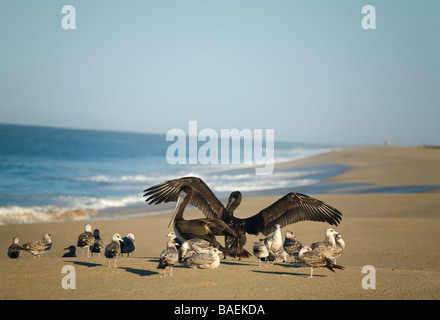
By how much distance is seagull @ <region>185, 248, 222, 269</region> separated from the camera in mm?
8281

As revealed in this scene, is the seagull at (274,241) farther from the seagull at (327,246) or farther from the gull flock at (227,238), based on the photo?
the seagull at (327,246)

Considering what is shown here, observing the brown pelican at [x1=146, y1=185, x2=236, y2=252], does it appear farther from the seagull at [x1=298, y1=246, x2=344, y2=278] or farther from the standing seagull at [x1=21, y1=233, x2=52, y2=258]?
the standing seagull at [x1=21, y1=233, x2=52, y2=258]

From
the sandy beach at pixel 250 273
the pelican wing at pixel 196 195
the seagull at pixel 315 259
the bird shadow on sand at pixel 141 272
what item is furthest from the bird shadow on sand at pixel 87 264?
the seagull at pixel 315 259

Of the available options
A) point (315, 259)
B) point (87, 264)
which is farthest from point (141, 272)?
point (315, 259)

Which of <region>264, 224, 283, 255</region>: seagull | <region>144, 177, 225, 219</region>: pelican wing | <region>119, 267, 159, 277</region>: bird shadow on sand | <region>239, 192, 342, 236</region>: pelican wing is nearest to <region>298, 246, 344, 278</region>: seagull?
<region>264, 224, 283, 255</region>: seagull

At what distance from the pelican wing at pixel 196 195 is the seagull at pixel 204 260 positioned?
2.04 meters

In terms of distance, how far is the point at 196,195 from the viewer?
10477 mm

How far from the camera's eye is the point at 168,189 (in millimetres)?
10664

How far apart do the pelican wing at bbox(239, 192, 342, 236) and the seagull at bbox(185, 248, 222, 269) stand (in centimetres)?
178

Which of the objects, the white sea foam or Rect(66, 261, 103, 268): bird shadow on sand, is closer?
Rect(66, 261, 103, 268): bird shadow on sand

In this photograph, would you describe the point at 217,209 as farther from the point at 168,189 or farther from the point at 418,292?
the point at 418,292

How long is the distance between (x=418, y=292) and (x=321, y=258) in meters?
1.51

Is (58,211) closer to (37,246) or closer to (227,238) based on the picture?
(37,246)
